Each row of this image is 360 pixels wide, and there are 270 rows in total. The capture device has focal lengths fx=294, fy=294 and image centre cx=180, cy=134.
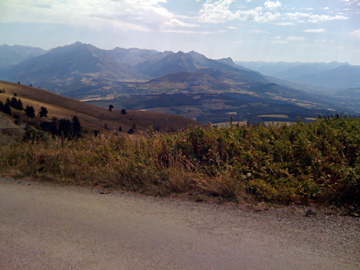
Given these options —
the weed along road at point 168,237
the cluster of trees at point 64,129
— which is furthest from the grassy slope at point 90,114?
the weed along road at point 168,237

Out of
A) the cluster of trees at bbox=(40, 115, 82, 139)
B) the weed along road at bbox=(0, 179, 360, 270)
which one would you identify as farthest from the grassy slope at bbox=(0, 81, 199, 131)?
the weed along road at bbox=(0, 179, 360, 270)

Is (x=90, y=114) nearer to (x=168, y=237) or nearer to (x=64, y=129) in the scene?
(x=64, y=129)

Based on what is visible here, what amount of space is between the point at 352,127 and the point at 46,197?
6.47 meters

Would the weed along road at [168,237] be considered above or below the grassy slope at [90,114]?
above

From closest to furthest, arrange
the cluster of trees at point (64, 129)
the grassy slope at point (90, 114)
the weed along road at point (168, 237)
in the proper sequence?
the weed along road at point (168, 237) → the cluster of trees at point (64, 129) → the grassy slope at point (90, 114)

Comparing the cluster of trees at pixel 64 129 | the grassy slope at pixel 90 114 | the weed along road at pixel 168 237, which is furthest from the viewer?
the grassy slope at pixel 90 114

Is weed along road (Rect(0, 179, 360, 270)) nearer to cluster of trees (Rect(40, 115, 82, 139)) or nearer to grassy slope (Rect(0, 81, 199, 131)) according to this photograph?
cluster of trees (Rect(40, 115, 82, 139))

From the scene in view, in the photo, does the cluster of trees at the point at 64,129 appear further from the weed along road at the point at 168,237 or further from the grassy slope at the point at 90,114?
the grassy slope at the point at 90,114

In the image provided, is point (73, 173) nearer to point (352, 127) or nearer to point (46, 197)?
point (46, 197)

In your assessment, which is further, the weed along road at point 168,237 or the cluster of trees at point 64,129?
the cluster of trees at point 64,129

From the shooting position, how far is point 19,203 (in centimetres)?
502

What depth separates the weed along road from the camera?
3096mm

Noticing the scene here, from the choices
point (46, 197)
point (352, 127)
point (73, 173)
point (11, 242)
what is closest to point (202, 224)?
point (11, 242)

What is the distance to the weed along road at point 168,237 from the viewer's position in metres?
3.10
